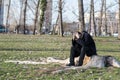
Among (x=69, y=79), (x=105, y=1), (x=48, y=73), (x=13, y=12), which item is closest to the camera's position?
(x=69, y=79)

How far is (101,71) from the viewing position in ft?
38.4

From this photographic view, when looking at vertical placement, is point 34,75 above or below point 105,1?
below

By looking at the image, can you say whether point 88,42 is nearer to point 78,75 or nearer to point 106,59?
point 106,59

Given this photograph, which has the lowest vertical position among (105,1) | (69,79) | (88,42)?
(69,79)

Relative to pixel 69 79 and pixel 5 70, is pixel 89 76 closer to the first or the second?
pixel 69 79

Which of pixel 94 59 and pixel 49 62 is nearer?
pixel 94 59

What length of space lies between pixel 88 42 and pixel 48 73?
214 cm

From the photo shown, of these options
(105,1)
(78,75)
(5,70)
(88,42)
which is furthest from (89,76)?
(105,1)

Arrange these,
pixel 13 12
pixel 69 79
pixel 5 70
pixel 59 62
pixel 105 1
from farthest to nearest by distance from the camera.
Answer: pixel 13 12
pixel 105 1
pixel 59 62
pixel 5 70
pixel 69 79

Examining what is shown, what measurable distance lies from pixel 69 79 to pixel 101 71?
1501mm

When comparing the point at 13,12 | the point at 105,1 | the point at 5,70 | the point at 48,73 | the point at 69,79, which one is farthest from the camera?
the point at 13,12

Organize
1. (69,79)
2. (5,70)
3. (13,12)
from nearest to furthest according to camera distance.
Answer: (69,79)
(5,70)
(13,12)

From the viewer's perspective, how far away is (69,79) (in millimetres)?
10578

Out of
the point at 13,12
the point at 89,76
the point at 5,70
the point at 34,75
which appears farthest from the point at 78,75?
the point at 13,12
